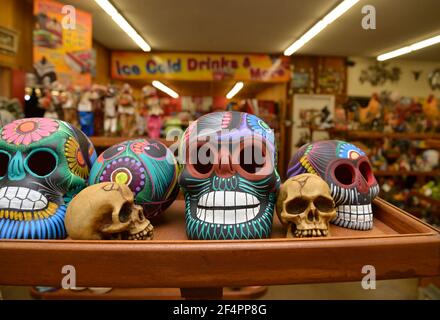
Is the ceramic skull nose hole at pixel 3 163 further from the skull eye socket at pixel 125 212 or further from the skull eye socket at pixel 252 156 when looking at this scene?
the skull eye socket at pixel 252 156

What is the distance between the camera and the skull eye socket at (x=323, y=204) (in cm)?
87

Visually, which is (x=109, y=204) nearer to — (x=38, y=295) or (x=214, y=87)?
(x=38, y=295)

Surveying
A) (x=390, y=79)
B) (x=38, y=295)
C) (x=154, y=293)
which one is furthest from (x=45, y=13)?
(x=390, y=79)

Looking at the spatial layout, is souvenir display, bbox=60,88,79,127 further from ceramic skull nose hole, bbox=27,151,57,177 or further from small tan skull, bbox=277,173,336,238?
small tan skull, bbox=277,173,336,238

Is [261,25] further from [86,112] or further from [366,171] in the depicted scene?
[366,171]

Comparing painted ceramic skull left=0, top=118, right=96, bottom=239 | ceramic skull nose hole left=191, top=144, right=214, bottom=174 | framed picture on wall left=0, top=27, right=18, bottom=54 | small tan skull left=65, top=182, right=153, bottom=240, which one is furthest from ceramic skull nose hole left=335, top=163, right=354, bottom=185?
framed picture on wall left=0, top=27, right=18, bottom=54

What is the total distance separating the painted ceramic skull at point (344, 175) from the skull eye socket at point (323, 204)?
0.29 ft

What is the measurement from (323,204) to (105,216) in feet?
1.66

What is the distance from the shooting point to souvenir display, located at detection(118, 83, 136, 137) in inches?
102

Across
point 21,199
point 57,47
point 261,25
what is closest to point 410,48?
point 261,25

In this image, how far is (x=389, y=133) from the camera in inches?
156

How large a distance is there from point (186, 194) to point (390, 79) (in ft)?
20.0

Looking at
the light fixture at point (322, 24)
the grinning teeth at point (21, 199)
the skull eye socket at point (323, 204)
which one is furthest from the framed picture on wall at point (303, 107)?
the grinning teeth at point (21, 199)

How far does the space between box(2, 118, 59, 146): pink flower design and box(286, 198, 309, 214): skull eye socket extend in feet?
1.95
